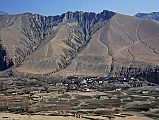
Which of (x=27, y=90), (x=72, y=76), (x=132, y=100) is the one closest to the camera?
(x=132, y=100)

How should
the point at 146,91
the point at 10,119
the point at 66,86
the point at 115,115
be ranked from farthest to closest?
the point at 66,86
the point at 146,91
the point at 115,115
the point at 10,119

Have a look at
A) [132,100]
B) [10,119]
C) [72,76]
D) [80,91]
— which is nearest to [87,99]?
[132,100]

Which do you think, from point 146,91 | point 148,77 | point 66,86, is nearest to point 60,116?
point 146,91

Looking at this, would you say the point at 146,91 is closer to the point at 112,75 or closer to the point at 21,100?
the point at 21,100

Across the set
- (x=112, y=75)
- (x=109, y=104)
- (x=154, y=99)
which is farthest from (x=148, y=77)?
(x=109, y=104)

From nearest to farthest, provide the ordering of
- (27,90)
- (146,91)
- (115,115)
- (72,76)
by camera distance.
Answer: (115,115) → (146,91) → (27,90) → (72,76)

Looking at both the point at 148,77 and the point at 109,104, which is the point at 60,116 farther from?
the point at 148,77

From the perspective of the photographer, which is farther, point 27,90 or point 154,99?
point 27,90

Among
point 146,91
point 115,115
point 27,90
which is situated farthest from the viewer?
point 27,90

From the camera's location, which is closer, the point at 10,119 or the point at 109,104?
the point at 10,119
